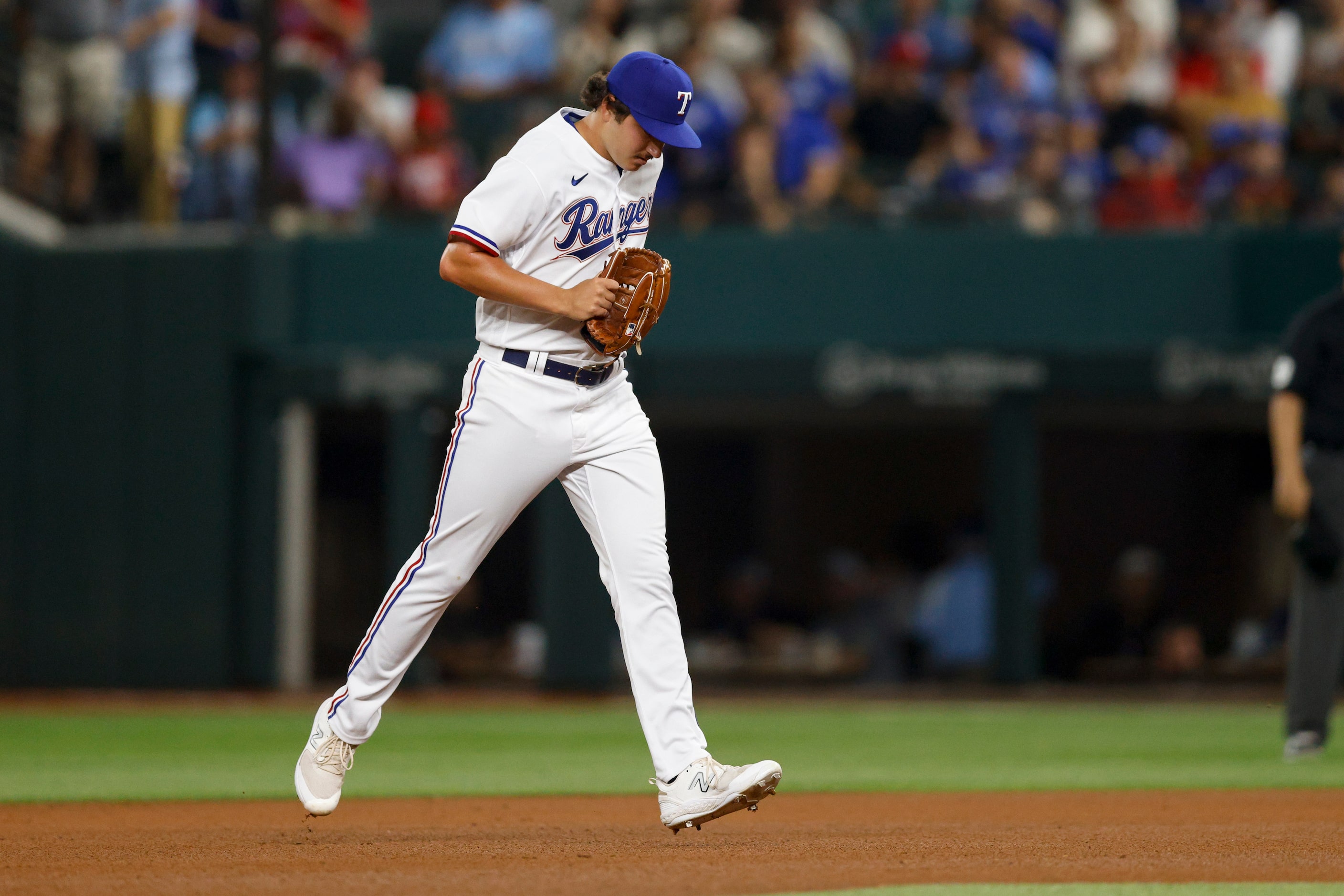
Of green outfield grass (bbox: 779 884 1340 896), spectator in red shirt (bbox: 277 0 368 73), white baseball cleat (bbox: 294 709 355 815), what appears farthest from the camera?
spectator in red shirt (bbox: 277 0 368 73)

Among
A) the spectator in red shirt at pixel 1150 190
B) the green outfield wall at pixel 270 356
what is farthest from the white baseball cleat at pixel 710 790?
the spectator in red shirt at pixel 1150 190

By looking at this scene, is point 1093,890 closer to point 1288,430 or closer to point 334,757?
point 334,757

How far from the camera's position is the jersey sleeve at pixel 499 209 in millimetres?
4621

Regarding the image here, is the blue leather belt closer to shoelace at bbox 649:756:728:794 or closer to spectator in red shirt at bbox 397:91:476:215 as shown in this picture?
shoelace at bbox 649:756:728:794

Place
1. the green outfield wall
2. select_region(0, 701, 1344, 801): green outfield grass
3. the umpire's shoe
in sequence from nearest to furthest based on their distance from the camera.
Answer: select_region(0, 701, 1344, 801): green outfield grass → the umpire's shoe → the green outfield wall

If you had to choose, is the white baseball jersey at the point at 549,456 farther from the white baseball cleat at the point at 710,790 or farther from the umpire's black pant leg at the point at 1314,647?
the umpire's black pant leg at the point at 1314,647

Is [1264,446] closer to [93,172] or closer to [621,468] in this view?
[93,172]

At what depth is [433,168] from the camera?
1367cm

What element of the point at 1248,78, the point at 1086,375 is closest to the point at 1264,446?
the point at 1086,375

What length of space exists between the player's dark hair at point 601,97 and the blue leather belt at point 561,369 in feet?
2.15

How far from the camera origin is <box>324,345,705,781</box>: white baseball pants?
4695 millimetres

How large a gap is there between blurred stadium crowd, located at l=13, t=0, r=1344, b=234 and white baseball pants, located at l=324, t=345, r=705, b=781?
27.6 feet

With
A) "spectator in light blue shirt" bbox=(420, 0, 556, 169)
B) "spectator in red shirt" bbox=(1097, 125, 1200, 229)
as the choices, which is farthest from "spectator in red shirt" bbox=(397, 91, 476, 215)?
"spectator in red shirt" bbox=(1097, 125, 1200, 229)

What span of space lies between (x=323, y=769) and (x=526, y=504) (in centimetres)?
91
